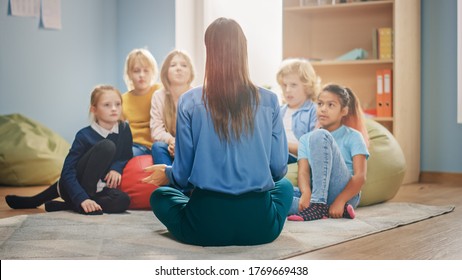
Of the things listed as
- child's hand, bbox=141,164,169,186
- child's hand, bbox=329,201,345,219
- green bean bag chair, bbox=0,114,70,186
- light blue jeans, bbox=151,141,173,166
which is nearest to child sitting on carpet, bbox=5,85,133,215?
light blue jeans, bbox=151,141,173,166

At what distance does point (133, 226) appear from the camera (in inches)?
102

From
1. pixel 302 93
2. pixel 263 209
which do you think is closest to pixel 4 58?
pixel 302 93

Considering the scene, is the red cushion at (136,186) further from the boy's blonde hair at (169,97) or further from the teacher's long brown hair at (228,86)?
the teacher's long brown hair at (228,86)

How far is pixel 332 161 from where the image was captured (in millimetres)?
2777

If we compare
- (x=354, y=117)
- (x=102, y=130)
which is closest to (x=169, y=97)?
(x=102, y=130)

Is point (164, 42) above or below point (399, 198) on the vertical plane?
above

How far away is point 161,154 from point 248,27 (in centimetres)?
205

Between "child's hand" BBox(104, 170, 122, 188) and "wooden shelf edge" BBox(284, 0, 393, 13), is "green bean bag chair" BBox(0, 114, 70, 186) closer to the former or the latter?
"child's hand" BBox(104, 170, 122, 188)

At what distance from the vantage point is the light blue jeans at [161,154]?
Result: 10.1 ft

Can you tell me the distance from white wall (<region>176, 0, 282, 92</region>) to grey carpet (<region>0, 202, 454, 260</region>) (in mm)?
2045

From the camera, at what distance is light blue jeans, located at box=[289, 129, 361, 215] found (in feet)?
8.98

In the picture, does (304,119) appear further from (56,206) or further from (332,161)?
(56,206)
